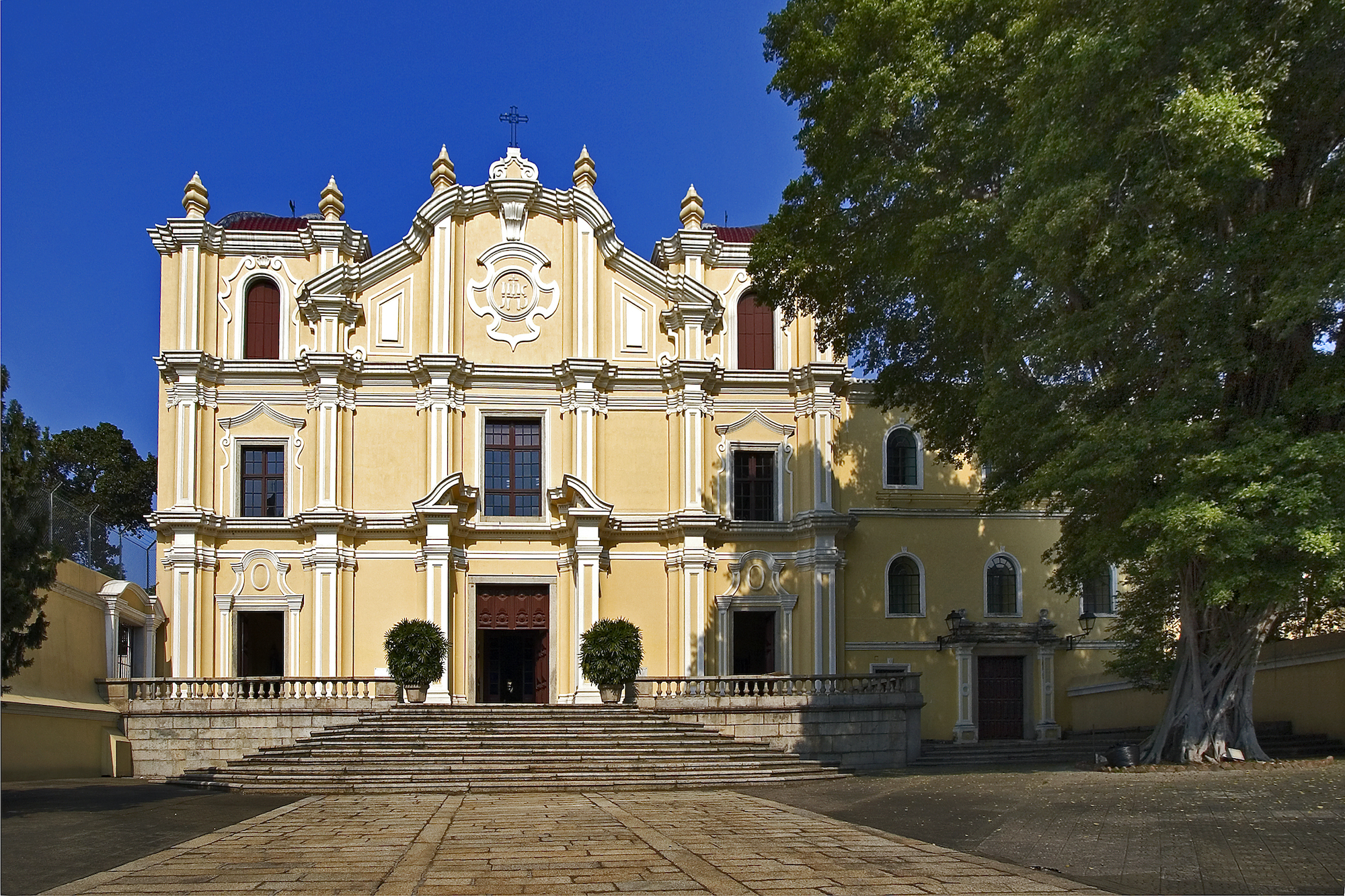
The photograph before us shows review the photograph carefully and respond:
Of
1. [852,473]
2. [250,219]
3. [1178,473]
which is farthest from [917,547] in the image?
[250,219]

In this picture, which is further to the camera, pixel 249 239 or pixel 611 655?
pixel 249 239

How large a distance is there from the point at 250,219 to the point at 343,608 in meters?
10.8

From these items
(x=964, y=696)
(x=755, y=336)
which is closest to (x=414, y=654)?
(x=755, y=336)

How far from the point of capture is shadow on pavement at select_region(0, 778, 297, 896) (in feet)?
35.1

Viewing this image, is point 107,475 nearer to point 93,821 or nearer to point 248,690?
point 248,690

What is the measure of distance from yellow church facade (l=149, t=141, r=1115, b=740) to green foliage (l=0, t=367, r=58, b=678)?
12.5 metres

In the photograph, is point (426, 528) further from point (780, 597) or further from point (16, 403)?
point (16, 403)

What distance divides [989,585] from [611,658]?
10.8 m

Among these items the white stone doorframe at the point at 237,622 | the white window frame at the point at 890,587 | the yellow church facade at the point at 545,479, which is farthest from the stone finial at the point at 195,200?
the white window frame at the point at 890,587

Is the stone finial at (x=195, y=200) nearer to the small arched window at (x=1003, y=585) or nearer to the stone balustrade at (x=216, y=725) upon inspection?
the stone balustrade at (x=216, y=725)

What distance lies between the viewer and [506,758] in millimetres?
20641

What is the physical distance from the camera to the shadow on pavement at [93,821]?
10695 millimetres

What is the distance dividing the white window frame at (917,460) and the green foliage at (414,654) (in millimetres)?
12055

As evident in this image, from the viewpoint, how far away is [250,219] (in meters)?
30.5
